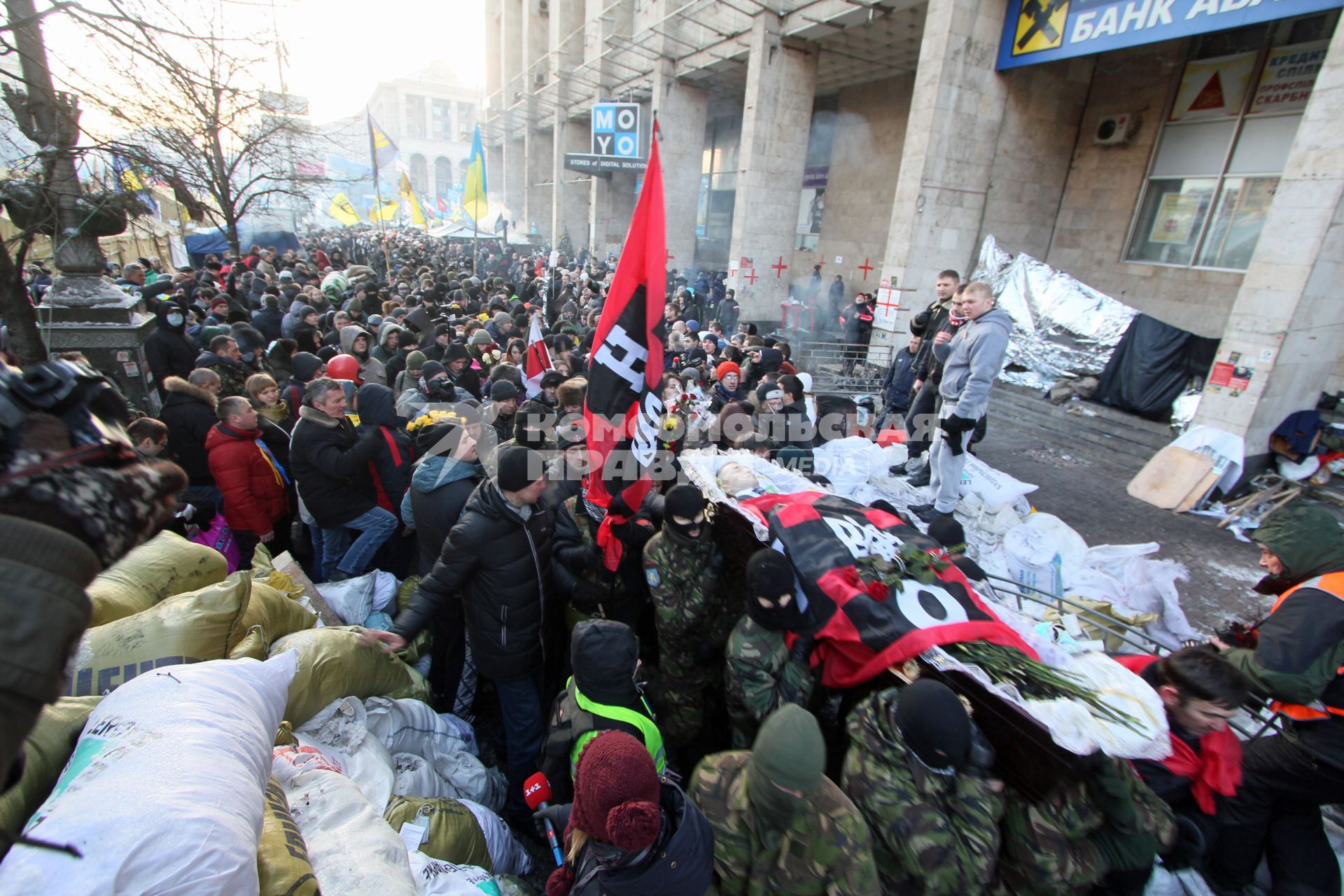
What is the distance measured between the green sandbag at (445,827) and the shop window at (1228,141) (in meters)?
13.3

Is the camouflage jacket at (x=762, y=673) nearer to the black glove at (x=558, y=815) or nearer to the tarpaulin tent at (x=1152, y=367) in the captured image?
the black glove at (x=558, y=815)

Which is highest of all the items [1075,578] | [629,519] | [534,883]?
[629,519]

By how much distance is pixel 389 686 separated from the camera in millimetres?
2717

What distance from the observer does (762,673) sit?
2.41 metres

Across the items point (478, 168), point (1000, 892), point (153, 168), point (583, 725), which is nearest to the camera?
point (1000, 892)

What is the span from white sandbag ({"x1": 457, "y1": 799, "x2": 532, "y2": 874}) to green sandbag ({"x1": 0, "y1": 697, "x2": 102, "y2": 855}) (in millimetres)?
1256

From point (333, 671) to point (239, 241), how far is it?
17002 millimetres

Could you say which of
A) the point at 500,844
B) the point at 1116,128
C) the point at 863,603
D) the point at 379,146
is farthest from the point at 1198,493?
the point at 379,146

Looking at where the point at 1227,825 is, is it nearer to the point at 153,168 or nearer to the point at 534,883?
the point at 534,883

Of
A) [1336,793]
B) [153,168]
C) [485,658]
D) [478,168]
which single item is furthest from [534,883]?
[478,168]

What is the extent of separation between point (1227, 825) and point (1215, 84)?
1281cm

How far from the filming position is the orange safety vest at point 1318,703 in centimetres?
228

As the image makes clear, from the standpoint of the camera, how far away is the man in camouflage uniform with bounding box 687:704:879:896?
5.61 ft

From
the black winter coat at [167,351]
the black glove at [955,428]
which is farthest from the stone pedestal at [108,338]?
the black glove at [955,428]
